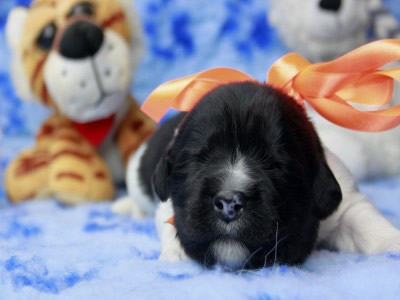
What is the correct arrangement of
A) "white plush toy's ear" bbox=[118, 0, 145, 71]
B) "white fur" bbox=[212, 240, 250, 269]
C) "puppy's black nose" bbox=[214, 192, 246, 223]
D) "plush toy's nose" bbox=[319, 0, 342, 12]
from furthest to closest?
"white plush toy's ear" bbox=[118, 0, 145, 71], "plush toy's nose" bbox=[319, 0, 342, 12], "white fur" bbox=[212, 240, 250, 269], "puppy's black nose" bbox=[214, 192, 246, 223]

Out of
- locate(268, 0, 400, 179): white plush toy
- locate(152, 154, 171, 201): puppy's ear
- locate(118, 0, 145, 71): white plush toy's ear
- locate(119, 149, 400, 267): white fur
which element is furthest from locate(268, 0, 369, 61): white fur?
locate(152, 154, 171, 201): puppy's ear

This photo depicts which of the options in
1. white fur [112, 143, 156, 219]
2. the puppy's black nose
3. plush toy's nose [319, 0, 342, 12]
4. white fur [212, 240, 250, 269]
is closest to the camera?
the puppy's black nose

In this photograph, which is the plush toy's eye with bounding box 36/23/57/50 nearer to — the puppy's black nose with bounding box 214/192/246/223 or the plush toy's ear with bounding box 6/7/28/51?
the plush toy's ear with bounding box 6/7/28/51

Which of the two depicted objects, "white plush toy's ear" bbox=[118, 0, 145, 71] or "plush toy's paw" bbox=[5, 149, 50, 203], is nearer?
"plush toy's paw" bbox=[5, 149, 50, 203]

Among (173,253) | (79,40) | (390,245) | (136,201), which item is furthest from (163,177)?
(79,40)

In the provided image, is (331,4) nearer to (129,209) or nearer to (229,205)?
(129,209)

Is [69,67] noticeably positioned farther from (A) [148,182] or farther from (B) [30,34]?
(A) [148,182]

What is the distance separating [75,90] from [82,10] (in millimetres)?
545

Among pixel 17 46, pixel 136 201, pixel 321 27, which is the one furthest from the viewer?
pixel 321 27

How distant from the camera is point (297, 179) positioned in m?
1.98

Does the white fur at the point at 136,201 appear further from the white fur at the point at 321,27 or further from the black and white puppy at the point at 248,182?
the white fur at the point at 321,27

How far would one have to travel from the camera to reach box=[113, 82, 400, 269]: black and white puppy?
1.83m

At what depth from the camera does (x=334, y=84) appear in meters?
2.36

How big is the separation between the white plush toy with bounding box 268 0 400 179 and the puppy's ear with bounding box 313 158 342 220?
1.48 m
